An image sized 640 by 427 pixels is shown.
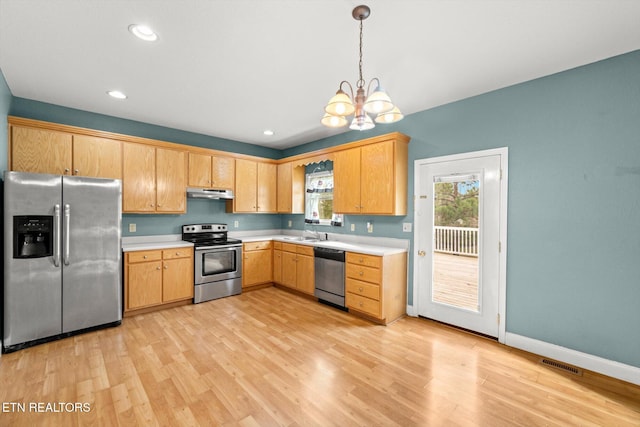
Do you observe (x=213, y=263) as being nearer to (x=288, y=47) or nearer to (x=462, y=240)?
(x=288, y=47)

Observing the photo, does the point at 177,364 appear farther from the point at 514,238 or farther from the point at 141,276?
the point at 514,238

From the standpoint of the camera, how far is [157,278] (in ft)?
12.4

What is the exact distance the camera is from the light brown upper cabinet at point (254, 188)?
16.2 feet

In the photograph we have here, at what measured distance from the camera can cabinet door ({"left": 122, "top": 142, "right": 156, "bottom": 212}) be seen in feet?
12.4

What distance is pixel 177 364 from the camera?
8.23ft

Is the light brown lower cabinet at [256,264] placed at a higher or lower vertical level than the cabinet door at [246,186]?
lower

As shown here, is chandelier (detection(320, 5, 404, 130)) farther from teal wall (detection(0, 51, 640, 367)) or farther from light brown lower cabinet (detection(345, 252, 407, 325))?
light brown lower cabinet (detection(345, 252, 407, 325))

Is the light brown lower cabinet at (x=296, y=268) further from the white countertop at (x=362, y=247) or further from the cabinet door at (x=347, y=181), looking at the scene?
the cabinet door at (x=347, y=181)

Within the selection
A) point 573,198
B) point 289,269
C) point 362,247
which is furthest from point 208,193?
point 573,198

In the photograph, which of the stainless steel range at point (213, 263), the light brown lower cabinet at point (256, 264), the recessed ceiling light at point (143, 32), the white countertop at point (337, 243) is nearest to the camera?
the recessed ceiling light at point (143, 32)

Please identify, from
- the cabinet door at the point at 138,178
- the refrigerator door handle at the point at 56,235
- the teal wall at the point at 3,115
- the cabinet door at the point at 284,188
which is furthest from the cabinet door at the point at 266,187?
the teal wall at the point at 3,115

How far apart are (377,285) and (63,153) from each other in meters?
4.18

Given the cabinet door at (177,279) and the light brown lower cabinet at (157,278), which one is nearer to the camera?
the light brown lower cabinet at (157,278)

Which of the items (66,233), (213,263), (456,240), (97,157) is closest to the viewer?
(66,233)
